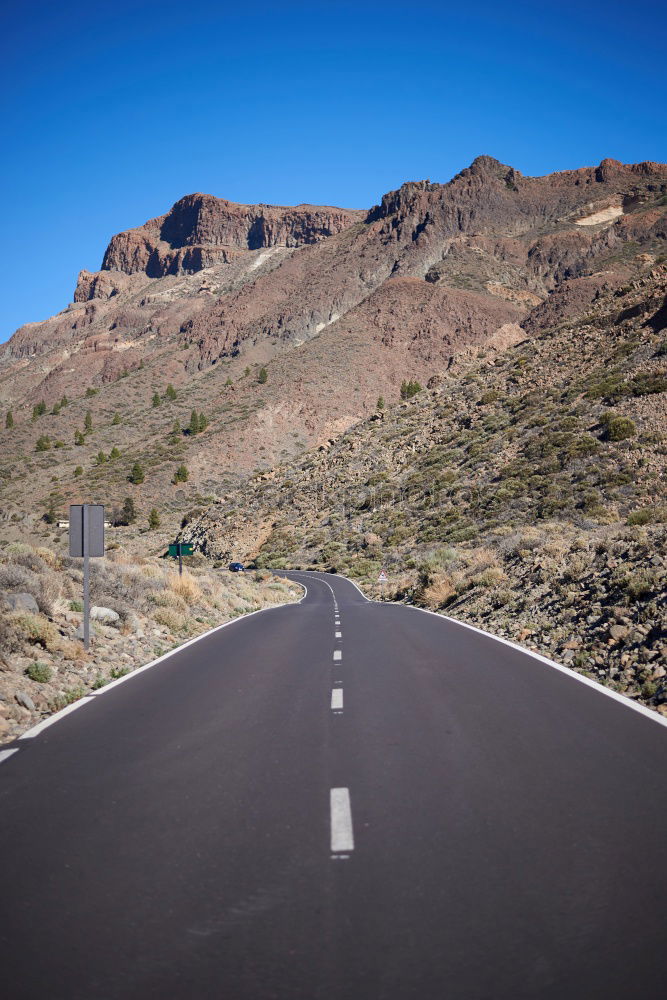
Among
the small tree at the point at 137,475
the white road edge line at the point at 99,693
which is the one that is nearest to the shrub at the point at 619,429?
the white road edge line at the point at 99,693

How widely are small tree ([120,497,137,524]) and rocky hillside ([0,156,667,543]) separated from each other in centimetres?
127

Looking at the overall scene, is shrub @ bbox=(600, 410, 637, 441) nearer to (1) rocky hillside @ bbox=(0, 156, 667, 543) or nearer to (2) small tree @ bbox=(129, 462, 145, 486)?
(1) rocky hillside @ bbox=(0, 156, 667, 543)

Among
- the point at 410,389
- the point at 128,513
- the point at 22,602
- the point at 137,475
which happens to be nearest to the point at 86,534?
the point at 22,602

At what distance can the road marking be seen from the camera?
13.9 feet

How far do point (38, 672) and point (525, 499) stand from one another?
3090 centimetres

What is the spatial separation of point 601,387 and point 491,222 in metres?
96.6

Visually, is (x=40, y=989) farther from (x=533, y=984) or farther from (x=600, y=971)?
(x=600, y=971)

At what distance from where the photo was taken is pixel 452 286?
360ft

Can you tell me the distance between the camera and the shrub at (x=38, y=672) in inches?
380

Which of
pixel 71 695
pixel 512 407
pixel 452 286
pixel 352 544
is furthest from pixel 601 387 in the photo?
pixel 452 286

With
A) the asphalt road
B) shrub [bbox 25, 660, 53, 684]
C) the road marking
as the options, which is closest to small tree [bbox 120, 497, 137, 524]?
shrub [bbox 25, 660, 53, 684]

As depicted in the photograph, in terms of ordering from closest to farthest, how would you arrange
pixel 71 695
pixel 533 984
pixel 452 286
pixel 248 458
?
1. pixel 533 984
2. pixel 71 695
3. pixel 248 458
4. pixel 452 286

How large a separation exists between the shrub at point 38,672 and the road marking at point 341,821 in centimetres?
605

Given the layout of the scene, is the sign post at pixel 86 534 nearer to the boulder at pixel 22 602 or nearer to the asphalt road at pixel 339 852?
the boulder at pixel 22 602
